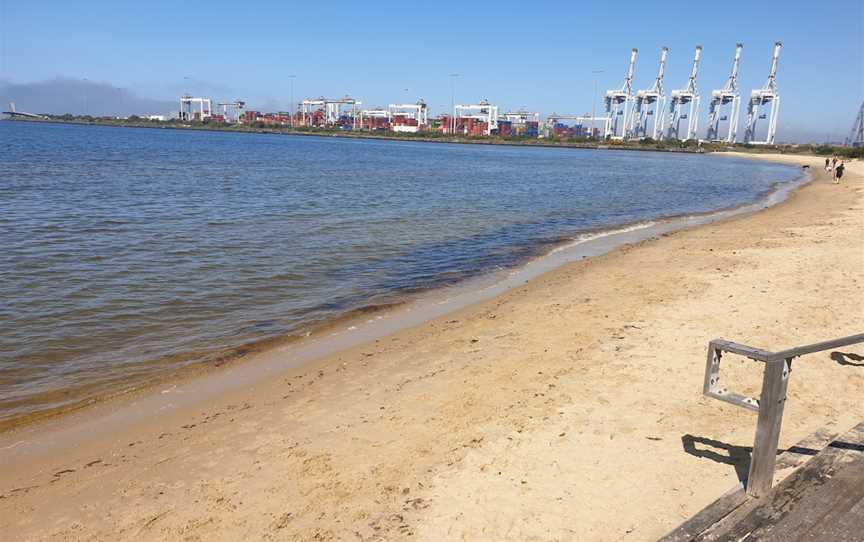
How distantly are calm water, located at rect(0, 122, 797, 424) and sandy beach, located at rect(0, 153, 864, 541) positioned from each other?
1.98 m

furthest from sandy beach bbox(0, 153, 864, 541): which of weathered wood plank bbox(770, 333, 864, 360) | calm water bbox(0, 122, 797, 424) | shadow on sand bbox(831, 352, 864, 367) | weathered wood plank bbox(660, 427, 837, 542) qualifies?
calm water bbox(0, 122, 797, 424)

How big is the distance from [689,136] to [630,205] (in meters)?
161

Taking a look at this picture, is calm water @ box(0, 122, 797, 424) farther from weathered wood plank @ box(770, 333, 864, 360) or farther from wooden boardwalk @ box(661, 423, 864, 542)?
weathered wood plank @ box(770, 333, 864, 360)

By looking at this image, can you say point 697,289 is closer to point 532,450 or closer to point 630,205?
point 532,450

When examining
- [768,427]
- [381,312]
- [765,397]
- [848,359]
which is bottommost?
[381,312]

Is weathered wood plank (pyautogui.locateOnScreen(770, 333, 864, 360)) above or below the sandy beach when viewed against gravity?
above

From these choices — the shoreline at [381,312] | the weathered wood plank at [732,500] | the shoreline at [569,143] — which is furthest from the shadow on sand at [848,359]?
the shoreline at [569,143]

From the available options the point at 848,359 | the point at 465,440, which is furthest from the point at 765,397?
the point at 848,359

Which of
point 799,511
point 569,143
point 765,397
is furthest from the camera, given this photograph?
point 569,143

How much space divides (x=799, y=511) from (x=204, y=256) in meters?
13.3

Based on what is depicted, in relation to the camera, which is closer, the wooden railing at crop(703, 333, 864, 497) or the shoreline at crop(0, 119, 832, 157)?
the wooden railing at crop(703, 333, 864, 497)

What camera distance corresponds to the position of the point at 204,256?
14219 mm

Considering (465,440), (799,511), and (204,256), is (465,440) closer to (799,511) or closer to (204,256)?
(799,511)

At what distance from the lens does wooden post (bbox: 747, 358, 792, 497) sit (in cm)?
352
